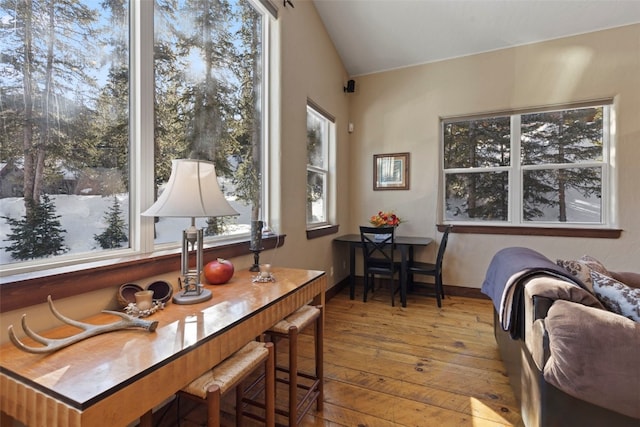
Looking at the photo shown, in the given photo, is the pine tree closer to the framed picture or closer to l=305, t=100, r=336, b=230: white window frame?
l=305, t=100, r=336, b=230: white window frame

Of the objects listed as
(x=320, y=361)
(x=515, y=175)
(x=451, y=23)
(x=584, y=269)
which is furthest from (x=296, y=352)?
(x=451, y=23)

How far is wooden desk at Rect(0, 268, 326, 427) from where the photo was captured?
2.56ft

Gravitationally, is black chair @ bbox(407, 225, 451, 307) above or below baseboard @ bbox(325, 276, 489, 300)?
above

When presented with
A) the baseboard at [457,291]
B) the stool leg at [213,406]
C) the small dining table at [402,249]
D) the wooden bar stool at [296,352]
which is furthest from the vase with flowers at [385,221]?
the stool leg at [213,406]

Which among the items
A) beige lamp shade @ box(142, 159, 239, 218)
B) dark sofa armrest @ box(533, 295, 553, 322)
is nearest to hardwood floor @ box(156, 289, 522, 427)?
dark sofa armrest @ box(533, 295, 553, 322)

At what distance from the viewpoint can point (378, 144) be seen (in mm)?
4367

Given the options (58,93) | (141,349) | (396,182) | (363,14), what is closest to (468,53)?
(363,14)

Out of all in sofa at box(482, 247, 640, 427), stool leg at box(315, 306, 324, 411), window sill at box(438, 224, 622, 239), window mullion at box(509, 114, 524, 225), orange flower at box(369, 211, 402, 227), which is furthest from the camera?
orange flower at box(369, 211, 402, 227)

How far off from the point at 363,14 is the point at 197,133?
263cm

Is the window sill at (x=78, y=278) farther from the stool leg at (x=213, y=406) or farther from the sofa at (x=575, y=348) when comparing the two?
the sofa at (x=575, y=348)

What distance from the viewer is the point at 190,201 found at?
53.3 inches

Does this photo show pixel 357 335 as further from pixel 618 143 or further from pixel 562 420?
pixel 618 143

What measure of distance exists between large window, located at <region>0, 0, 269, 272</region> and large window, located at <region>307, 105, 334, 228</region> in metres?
1.44

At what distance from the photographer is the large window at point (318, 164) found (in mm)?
3604
